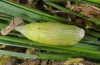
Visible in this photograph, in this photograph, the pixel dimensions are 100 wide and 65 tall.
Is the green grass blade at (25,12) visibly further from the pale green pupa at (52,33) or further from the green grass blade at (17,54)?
the green grass blade at (17,54)

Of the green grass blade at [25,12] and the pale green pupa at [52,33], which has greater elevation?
the green grass blade at [25,12]

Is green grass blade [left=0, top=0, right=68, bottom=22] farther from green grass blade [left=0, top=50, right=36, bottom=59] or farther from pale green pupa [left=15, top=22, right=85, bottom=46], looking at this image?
green grass blade [left=0, top=50, right=36, bottom=59]

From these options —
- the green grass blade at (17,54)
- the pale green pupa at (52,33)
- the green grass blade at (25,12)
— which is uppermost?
the green grass blade at (25,12)

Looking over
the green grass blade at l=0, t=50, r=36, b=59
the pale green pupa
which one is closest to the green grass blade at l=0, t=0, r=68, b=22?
the pale green pupa

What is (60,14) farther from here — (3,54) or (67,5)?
(3,54)

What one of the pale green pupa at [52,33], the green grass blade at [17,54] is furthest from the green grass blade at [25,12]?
the green grass blade at [17,54]

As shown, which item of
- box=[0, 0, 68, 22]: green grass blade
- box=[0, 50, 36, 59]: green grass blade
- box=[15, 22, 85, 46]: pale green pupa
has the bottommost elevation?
box=[0, 50, 36, 59]: green grass blade

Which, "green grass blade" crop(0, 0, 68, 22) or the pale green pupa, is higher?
"green grass blade" crop(0, 0, 68, 22)

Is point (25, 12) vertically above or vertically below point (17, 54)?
above

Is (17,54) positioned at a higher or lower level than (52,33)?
lower

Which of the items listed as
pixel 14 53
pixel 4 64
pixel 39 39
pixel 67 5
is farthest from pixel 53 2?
pixel 4 64
